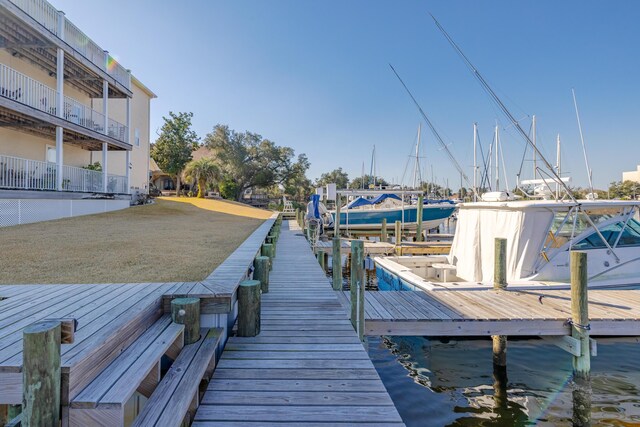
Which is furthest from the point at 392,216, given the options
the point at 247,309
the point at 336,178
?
the point at 336,178

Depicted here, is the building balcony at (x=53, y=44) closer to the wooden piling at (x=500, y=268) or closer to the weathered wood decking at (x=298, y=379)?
the weathered wood decking at (x=298, y=379)

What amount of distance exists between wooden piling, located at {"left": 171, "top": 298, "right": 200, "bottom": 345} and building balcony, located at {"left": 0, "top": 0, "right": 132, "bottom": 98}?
14996 millimetres

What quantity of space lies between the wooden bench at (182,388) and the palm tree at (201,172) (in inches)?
1246

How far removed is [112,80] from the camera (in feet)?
63.3

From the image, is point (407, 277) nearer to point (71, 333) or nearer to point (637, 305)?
point (637, 305)

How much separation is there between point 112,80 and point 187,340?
20686mm

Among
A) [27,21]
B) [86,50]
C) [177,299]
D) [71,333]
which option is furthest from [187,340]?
[86,50]

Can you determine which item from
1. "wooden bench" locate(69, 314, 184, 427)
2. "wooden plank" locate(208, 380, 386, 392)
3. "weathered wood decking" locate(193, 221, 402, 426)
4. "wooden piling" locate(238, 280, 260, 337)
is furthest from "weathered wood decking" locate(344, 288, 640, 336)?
"wooden bench" locate(69, 314, 184, 427)

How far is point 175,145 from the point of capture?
3462 cm

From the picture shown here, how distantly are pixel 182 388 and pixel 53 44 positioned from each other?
18.1 meters

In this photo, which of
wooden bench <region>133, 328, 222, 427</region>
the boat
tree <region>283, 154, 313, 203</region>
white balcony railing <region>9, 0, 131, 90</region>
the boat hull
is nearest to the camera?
wooden bench <region>133, 328, 222, 427</region>

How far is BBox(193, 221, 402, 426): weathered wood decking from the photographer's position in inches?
110

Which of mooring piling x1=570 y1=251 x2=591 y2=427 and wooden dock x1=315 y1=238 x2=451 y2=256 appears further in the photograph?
wooden dock x1=315 y1=238 x2=451 y2=256

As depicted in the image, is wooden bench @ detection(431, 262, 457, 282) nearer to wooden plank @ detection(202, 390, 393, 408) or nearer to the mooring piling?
the mooring piling
